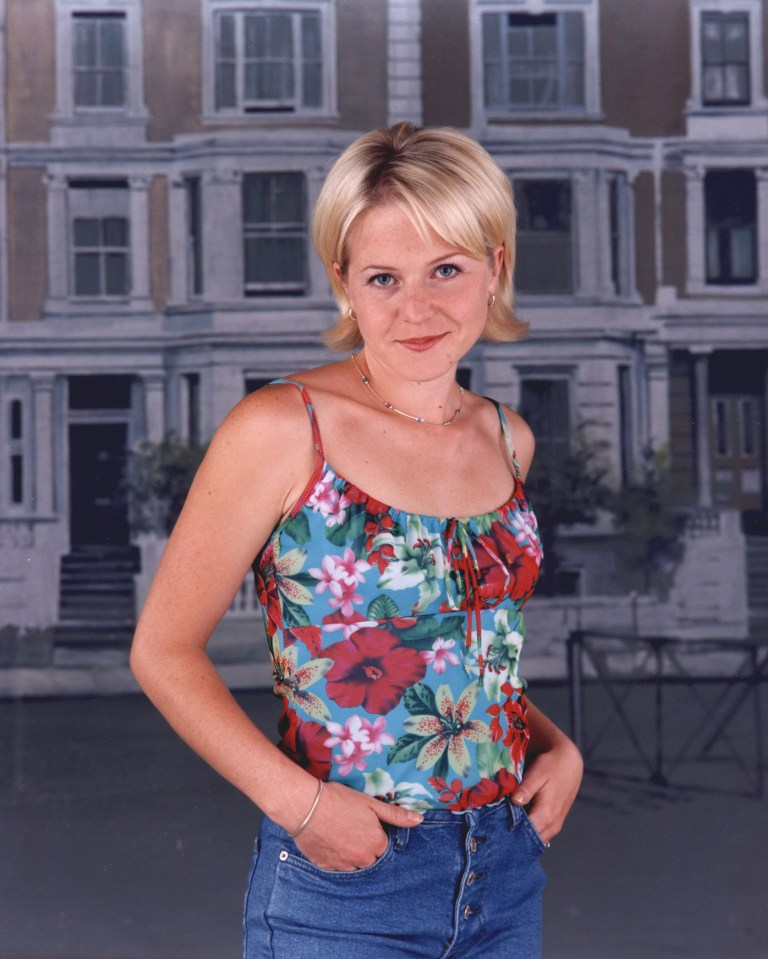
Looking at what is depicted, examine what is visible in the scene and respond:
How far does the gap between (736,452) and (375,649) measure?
9.85 ft

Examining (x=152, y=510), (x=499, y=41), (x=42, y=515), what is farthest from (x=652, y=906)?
(x=499, y=41)

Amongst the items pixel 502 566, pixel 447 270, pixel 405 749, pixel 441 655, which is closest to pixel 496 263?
pixel 447 270

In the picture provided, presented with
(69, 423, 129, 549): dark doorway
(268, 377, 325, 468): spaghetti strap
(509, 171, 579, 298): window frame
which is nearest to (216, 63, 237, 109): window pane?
(509, 171, 579, 298): window frame

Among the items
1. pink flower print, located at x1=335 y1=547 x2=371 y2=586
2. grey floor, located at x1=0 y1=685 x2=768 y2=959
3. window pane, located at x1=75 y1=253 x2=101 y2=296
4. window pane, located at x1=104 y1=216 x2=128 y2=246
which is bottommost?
grey floor, located at x1=0 y1=685 x2=768 y2=959

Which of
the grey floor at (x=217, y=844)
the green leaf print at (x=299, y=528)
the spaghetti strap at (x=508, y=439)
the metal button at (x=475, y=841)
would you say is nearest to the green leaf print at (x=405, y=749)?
the metal button at (x=475, y=841)

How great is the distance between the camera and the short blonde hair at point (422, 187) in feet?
4.49

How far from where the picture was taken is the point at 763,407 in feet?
13.5

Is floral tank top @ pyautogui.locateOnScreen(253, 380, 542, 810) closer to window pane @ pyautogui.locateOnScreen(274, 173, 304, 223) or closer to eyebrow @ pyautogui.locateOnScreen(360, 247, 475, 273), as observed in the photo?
eyebrow @ pyautogui.locateOnScreen(360, 247, 475, 273)

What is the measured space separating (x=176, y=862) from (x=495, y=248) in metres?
2.97

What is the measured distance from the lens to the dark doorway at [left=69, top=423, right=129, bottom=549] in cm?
409

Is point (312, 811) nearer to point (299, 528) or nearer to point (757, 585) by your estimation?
point (299, 528)

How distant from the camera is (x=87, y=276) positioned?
4.12 meters

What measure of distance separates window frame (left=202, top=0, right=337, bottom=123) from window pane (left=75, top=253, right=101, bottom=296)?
58 centimetres

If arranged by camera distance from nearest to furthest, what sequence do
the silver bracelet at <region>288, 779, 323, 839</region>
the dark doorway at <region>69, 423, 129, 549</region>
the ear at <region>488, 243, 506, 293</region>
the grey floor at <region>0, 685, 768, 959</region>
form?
the silver bracelet at <region>288, 779, 323, 839</region>, the ear at <region>488, 243, 506, 293</region>, the grey floor at <region>0, 685, 768, 959</region>, the dark doorway at <region>69, 423, 129, 549</region>
